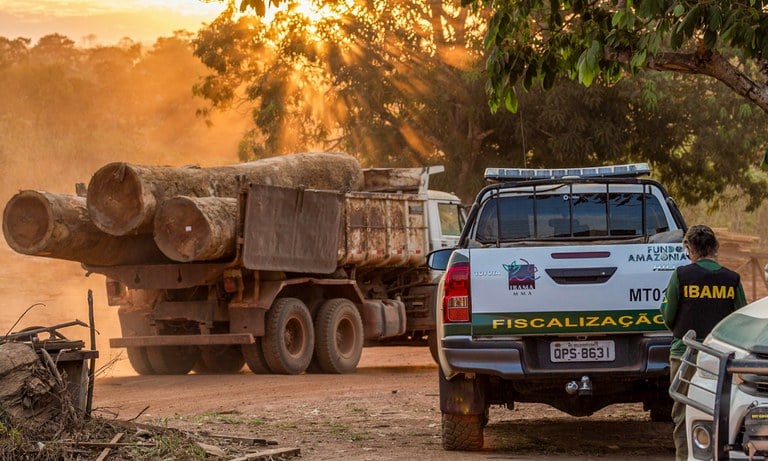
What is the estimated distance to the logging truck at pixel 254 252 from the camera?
16219 millimetres

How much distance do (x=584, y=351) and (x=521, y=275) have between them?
695mm

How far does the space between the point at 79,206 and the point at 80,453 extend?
8.35 m

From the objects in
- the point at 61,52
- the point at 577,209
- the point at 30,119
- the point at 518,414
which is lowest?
the point at 518,414

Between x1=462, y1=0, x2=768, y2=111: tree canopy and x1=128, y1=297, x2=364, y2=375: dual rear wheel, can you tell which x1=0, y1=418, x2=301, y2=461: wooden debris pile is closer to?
x1=462, y1=0, x2=768, y2=111: tree canopy

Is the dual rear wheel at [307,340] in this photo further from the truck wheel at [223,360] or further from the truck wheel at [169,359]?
the truck wheel at [169,359]

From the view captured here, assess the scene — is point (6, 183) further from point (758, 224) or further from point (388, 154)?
point (758, 224)

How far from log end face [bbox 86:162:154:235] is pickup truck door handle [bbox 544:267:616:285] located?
7874 millimetres

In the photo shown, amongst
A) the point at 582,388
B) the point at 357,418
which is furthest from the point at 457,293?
the point at 357,418

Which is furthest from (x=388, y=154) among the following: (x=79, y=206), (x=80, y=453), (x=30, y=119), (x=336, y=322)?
(x=30, y=119)

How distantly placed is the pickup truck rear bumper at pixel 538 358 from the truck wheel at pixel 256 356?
8532 millimetres

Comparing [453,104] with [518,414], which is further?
[453,104]

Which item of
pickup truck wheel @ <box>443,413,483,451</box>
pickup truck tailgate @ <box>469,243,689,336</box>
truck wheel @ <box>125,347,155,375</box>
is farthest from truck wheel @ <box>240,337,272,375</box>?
pickup truck tailgate @ <box>469,243,689,336</box>

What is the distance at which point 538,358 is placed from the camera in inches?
368

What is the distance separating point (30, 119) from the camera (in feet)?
183
